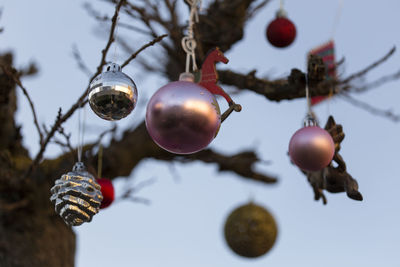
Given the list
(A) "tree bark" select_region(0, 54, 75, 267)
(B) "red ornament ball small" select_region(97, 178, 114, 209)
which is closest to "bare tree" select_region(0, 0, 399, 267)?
(A) "tree bark" select_region(0, 54, 75, 267)

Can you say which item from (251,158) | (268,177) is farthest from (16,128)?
(268,177)

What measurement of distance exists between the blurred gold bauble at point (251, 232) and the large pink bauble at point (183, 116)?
208 cm

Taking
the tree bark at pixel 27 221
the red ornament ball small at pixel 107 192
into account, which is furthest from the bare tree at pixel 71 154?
the red ornament ball small at pixel 107 192

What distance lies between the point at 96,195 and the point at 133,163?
192cm

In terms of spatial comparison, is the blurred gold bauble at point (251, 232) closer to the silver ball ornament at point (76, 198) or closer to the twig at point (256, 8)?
the twig at point (256, 8)

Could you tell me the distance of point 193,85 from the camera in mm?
1672

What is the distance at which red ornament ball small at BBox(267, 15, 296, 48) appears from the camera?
3035 millimetres

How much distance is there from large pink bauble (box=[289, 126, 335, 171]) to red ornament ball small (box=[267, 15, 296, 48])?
113 centimetres

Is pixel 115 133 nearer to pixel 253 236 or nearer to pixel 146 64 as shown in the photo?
pixel 146 64

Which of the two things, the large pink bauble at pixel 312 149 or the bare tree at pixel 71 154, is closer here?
the large pink bauble at pixel 312 149

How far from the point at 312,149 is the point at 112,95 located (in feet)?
2.68

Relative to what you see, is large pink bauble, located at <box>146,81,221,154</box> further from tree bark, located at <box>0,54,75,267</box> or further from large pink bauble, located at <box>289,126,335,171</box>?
tree bark, located at <box>0,54,75,267</box>

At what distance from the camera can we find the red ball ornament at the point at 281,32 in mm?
3035

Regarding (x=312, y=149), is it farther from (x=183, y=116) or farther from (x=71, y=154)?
(x=71, y=154)
